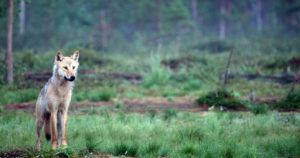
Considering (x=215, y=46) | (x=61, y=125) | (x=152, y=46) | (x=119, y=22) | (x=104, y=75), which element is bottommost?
(x=61, y=125)

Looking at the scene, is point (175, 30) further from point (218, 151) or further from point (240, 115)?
point (218, 151)

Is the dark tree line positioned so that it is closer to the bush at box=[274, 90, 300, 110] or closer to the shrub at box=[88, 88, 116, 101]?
the shrub at box=[88, 88, 116, 101]

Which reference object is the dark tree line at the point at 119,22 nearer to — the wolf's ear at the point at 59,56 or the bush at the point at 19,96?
the bush at the point at 19,96

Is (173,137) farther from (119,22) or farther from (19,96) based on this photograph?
(119,22)

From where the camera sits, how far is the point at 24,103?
14.0 metres

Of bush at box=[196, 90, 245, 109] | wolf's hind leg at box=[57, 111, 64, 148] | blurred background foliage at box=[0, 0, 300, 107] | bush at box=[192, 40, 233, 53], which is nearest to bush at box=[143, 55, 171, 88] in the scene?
blurred background foliage at box=[0, 0, 300, 107]

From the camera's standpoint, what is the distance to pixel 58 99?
6.64m

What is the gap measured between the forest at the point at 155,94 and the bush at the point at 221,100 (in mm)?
41

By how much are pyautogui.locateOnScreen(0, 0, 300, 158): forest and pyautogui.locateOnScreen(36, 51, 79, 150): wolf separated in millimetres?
448

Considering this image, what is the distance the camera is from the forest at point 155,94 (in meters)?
6.98

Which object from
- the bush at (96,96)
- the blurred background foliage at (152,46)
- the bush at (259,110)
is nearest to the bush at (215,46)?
the blurred background foliage at (152,46)

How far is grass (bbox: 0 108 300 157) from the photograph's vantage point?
6.58m

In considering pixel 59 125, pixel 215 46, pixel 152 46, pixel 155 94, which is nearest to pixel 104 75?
pixel 155 94

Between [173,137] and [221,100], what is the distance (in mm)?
5237
